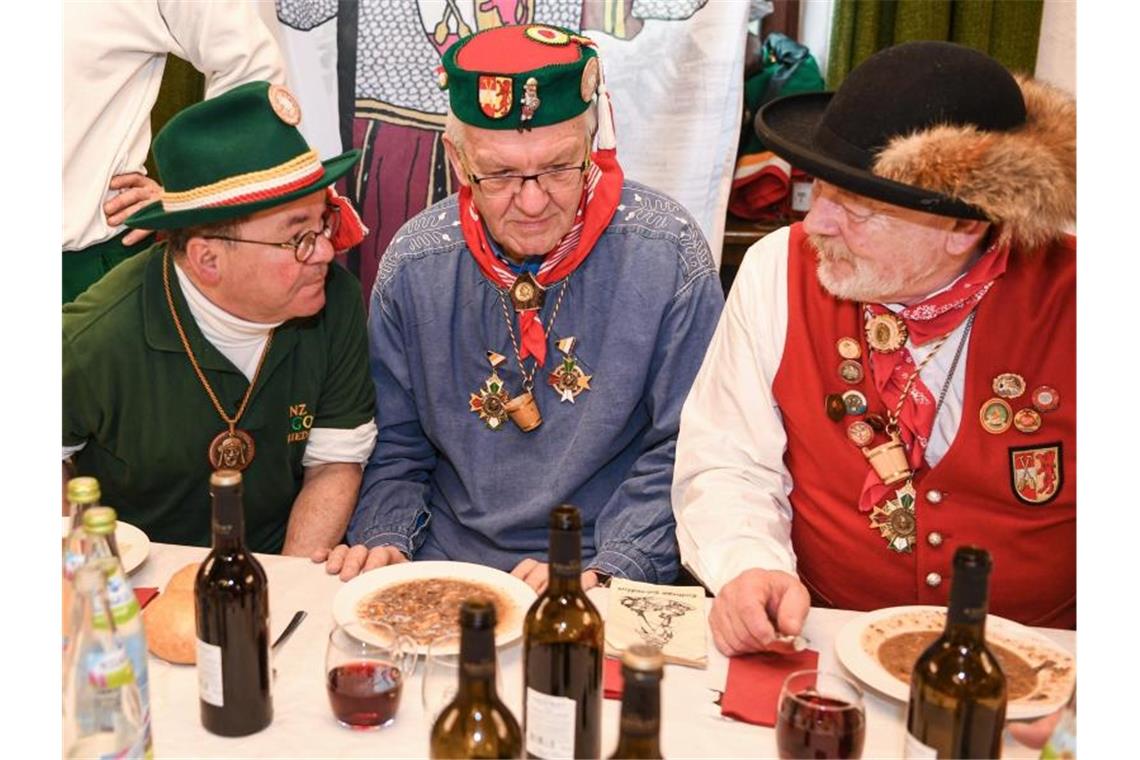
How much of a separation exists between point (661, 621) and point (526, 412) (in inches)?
33.9

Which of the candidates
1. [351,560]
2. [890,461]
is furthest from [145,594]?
[890,461]

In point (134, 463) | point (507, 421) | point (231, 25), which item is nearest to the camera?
point (134, 463)

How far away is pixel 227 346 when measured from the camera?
2301 mm

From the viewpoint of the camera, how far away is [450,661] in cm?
158

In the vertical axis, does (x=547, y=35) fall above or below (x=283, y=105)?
above

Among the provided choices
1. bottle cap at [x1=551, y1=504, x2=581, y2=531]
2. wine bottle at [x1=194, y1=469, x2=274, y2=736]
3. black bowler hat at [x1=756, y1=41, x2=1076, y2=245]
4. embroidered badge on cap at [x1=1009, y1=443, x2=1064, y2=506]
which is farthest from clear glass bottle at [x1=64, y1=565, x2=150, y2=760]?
embroidered badge on cap at [x1=1009, y1=443, x2=1064, y2=506]

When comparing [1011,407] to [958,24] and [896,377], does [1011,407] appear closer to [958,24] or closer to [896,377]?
[896,377]

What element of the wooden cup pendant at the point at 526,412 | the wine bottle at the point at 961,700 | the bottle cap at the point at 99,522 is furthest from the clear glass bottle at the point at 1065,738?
the wooden cup pendant at the point at 526,412

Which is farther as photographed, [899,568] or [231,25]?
[231,25]

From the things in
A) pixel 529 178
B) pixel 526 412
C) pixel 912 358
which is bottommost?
pixel 526 412

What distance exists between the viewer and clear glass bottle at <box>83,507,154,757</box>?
121cm
